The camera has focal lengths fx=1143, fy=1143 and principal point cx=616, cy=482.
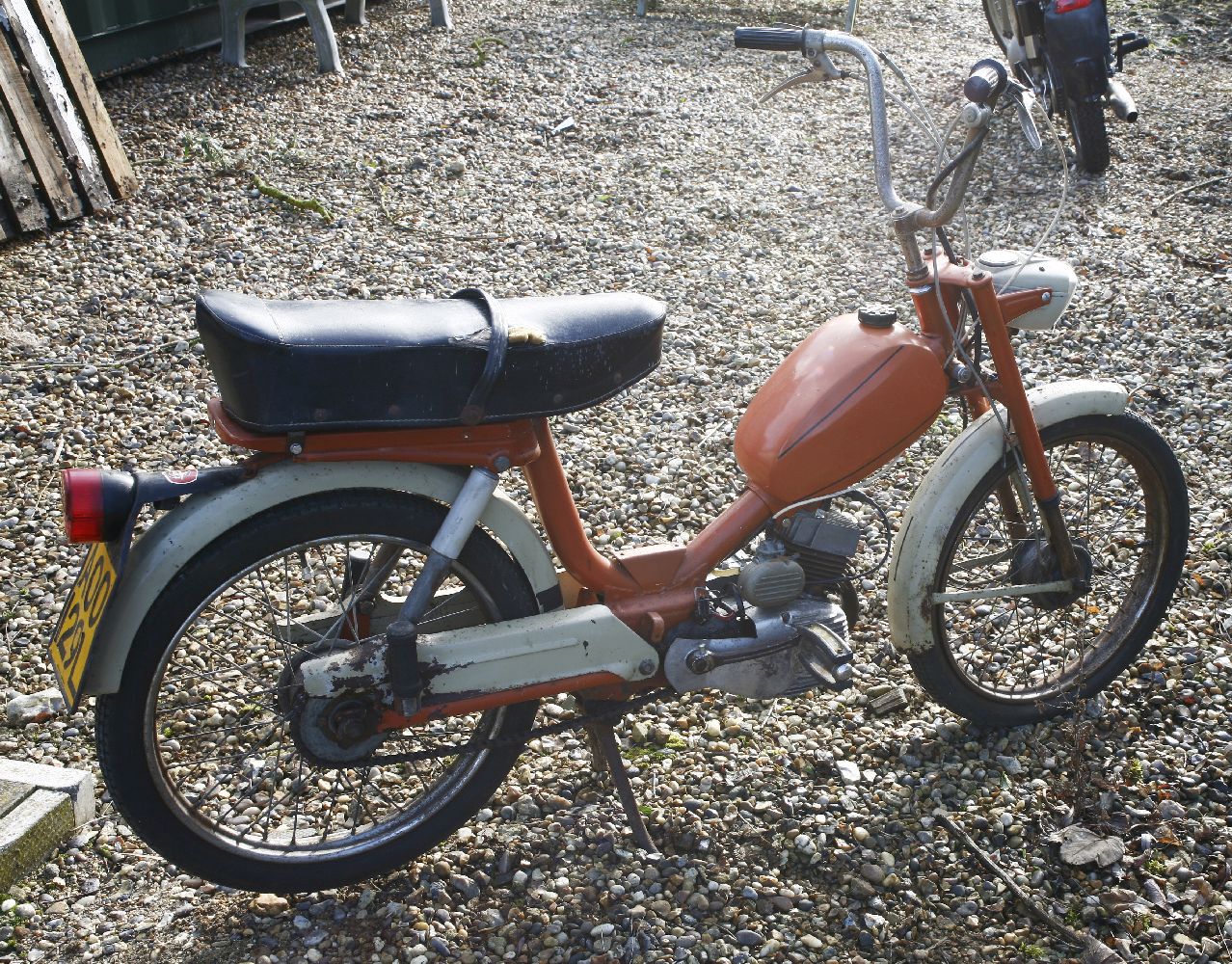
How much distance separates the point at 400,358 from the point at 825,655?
111cm

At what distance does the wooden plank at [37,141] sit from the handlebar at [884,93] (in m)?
3.98

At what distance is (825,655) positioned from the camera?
2.43m

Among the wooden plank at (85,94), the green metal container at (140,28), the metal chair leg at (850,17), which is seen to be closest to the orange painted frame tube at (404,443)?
the wooden plank at (85,94)

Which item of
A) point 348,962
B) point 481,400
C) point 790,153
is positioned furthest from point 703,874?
point 790,153

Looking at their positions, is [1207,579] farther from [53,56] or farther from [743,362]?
[53,56]

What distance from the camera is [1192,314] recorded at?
4.64m

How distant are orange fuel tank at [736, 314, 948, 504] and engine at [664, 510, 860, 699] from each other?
10 cm

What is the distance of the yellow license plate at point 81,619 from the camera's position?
194cm

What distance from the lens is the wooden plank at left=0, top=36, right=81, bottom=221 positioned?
5.00 m

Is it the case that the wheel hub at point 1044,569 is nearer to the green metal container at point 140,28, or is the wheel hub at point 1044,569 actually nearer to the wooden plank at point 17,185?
the wooden plank at point 17,185

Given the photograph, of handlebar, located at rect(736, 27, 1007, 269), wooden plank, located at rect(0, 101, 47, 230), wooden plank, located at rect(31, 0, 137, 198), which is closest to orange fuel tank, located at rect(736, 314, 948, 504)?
handlebar, located at rect(736, 27, 1007, 269)

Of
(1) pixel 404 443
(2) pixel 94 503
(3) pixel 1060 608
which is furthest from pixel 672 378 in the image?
(2) pixel 94 503

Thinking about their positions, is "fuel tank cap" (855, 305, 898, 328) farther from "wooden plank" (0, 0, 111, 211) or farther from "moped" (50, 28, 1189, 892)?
"wooden plank" (0, 0, 111, 211)

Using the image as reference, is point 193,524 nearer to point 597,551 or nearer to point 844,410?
point 597,551
